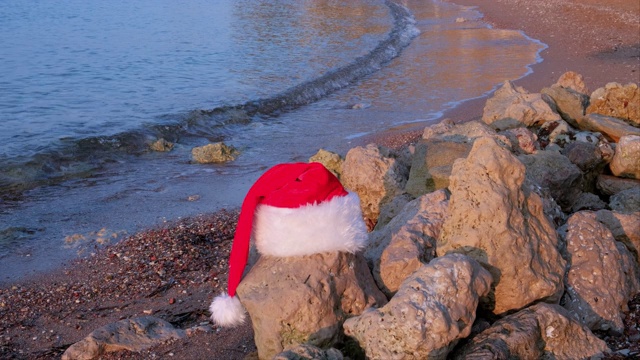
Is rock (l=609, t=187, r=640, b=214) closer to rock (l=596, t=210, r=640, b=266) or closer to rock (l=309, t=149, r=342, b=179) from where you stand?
rock (l=596, t=210, r=640, b=266)

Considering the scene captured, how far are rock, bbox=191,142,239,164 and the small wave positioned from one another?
1529 millimetres

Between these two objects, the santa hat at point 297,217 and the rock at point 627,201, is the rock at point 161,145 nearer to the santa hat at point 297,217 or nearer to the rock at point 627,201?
the rock at point 627,201

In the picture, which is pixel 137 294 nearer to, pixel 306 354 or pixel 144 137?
pixel 306 354

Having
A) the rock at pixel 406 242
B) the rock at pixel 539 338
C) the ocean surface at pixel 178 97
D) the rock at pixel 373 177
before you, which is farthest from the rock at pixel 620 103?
the rock at pixel 539 338

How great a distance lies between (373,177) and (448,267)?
2639 mm

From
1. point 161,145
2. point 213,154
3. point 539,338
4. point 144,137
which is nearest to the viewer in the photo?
point 539,338

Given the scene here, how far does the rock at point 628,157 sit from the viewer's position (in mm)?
5751

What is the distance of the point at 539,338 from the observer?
11.2 feet

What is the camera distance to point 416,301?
311 cm

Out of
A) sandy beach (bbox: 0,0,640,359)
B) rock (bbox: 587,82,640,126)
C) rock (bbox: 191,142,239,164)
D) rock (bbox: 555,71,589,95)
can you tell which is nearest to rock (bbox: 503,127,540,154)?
rock (bbox: 587,82,640,126)

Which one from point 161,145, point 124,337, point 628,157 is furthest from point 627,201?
point 161,145

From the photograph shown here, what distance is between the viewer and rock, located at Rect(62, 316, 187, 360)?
4141 millimetres

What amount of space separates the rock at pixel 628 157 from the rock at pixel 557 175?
0.65 m

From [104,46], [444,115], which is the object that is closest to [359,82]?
[444,115]
